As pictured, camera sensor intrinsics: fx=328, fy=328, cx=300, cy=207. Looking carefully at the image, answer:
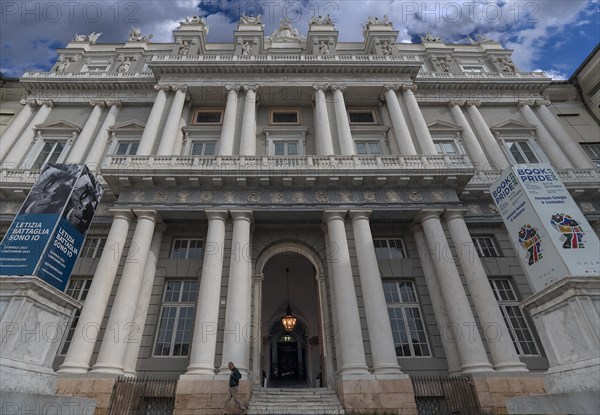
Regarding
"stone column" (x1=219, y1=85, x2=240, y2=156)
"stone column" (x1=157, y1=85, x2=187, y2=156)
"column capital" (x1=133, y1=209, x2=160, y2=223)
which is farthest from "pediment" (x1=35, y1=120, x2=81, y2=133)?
"column capital" (x1=133, y1=209, x2=160, y2=223)

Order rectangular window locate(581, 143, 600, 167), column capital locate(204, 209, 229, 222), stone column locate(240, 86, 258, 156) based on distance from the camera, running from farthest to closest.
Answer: rectangular window locate(581, 143, 600, 167)
stone column locate(240, 86, 258, 156)
column capital locate(204, 209, 229, 222)

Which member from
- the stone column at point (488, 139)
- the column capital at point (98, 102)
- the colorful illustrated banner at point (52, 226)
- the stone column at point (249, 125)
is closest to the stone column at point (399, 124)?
the stone column at point (488, 139)

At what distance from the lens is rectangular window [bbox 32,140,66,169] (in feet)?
64.4

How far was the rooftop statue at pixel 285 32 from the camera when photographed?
27.5 m

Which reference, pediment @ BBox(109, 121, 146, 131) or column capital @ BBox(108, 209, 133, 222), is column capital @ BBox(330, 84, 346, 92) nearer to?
pediment @ BBox(109, 121, 146, 131)

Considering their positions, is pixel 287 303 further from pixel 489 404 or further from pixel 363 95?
pixel 363 95

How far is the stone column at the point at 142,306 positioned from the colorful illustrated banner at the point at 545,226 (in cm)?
1435

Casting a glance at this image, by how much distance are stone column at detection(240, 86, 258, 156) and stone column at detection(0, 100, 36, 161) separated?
46.8ft

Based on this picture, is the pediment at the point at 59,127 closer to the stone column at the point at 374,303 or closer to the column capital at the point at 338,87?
the column capital at the point at 338,87

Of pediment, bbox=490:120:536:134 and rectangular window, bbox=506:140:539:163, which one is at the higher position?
pediment, bbox=490:120:536:134

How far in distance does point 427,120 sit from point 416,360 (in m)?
15.0

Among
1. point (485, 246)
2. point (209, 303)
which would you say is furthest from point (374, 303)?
point (485, 246)

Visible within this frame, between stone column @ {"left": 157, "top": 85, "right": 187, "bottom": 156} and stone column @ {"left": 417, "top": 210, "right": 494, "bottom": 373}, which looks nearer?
stone column @ {"left": 417, "top": 210, "right": 494, "bottom": 373}

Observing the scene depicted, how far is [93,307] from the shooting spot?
12.8 meters
